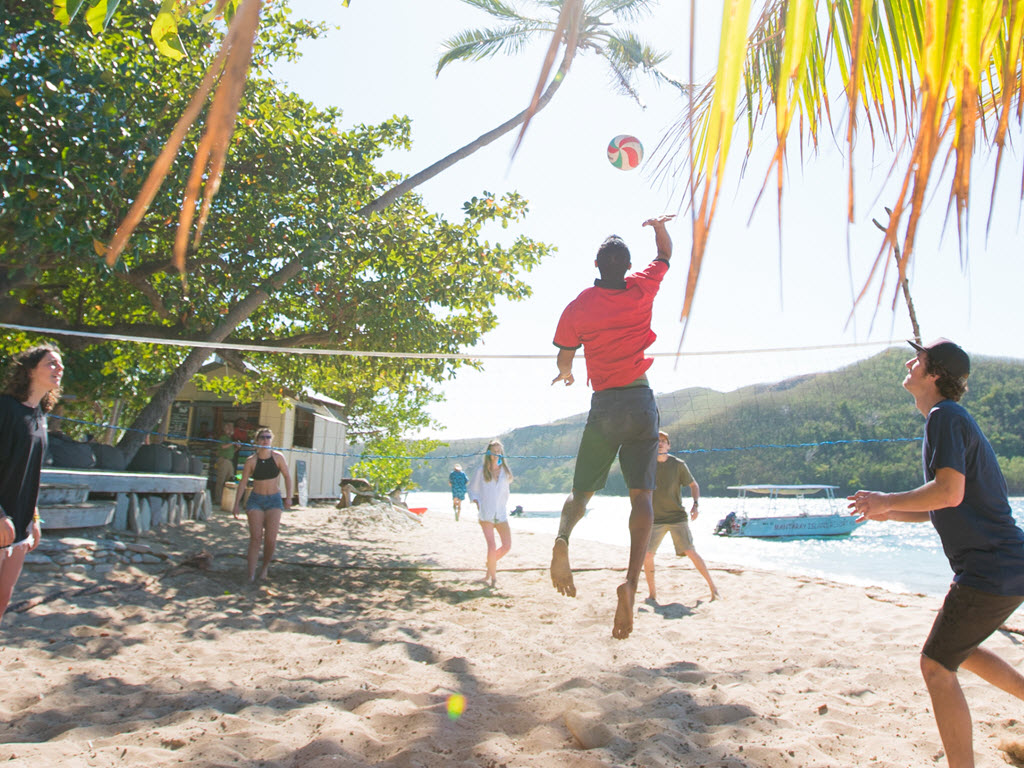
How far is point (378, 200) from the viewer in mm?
9984

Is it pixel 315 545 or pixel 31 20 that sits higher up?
pixel 31 20

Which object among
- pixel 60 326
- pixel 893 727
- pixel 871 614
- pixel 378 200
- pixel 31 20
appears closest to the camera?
pixel 893 727

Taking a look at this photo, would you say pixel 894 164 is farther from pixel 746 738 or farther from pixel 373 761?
pixel 746 738

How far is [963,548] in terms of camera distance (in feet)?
7.63

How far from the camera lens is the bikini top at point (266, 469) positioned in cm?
656

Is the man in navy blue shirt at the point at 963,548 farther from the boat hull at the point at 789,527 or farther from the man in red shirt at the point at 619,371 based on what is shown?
the boat hull at the point at 789,527

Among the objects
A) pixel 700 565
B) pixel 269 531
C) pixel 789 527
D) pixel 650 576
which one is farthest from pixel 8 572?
pixel 789 527

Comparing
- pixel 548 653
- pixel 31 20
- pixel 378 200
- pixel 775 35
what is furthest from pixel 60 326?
pixel 775 35

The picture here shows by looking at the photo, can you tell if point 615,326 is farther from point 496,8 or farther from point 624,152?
point 496,8

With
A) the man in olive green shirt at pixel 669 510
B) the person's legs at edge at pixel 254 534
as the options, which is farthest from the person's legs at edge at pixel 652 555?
the person's legs at edge at pixel 254 534

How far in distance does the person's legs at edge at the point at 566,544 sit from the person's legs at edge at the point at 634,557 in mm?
255

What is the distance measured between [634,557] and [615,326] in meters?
1.20

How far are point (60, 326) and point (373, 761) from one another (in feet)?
29.9

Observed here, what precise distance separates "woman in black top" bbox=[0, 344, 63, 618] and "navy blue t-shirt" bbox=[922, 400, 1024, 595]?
382 cm
